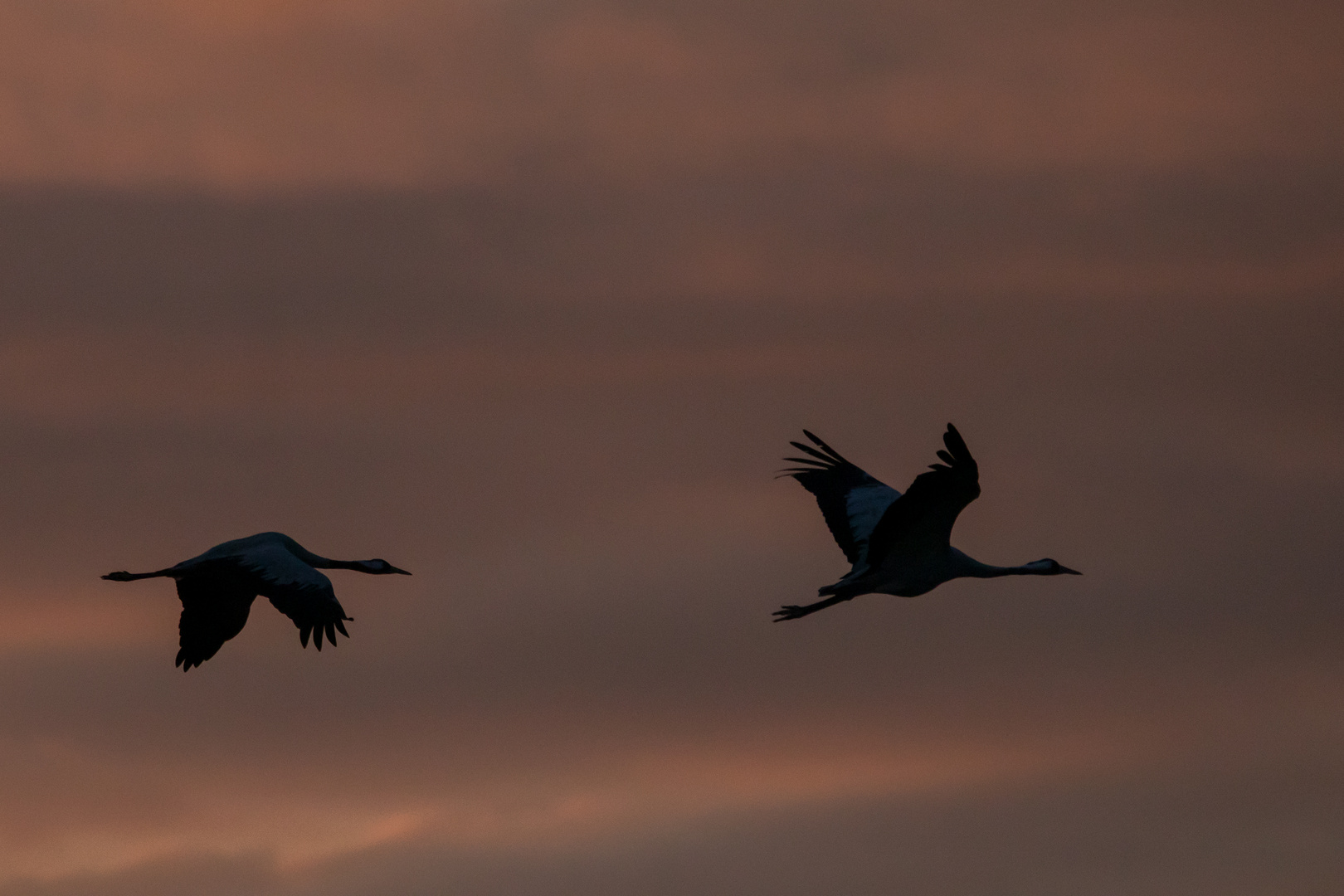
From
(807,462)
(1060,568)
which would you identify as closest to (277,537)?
(807,462)

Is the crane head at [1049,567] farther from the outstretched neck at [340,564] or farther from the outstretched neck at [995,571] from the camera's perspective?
the outstretched neck at [340,564]

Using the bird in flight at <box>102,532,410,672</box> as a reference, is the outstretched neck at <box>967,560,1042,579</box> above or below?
below

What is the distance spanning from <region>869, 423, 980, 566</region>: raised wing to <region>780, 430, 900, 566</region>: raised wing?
2.29m

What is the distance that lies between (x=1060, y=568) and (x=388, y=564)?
13.0 m

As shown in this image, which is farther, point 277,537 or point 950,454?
point 277,537

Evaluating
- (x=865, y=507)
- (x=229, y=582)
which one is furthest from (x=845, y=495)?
(x=229, y=582)

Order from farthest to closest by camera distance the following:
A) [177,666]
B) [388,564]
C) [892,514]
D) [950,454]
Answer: [388,564] < [177,666] < [892,514] < [950,454]

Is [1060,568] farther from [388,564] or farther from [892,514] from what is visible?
[388,564]

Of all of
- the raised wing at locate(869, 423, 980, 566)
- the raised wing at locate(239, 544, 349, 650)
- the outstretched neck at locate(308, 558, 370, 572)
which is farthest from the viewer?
the outstretched neck at locate(308, 558, 370, 572)

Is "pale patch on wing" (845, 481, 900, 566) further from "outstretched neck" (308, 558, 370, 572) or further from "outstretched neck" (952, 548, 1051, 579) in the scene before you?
"outstretched neck" (308, 558, 370, 572)

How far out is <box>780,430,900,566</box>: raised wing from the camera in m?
52.3

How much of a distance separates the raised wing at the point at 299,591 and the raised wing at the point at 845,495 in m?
8.89

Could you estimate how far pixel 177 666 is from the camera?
52719 millimetres

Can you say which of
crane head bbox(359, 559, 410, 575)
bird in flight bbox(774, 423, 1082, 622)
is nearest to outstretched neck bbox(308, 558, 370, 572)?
crane head bbox(359, 559, 410, 575)
